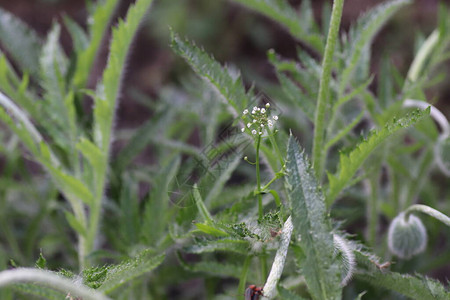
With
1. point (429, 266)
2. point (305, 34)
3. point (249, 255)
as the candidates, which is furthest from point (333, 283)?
point (429, 266)

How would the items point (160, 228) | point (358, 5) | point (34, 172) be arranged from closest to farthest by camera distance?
point (160, 228) → point (34, 172) → point (358, 5)

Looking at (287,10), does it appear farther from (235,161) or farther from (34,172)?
(34,172)

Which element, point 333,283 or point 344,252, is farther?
point 344,252

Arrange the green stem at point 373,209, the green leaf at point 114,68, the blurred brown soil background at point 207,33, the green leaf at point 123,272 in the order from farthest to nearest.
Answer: the blurred brown soil background at point 207,33, the green stem at point 373,209, the green leaf at point 114,68, the green leaf at point 123,272

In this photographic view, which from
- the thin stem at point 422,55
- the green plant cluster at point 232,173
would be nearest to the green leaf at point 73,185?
the green plant cluster at point 232,173

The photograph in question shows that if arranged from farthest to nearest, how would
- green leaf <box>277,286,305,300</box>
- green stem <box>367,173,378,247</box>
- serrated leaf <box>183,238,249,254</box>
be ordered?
1. green stem <box>367,173,378,247</box>
2. serrated leaf <box>183,238,249,254</box>
3. green leaf <box>277,286,305,300</box>

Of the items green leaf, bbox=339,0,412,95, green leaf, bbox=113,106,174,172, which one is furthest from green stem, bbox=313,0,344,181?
green leaf, bbox=113,106,174,172

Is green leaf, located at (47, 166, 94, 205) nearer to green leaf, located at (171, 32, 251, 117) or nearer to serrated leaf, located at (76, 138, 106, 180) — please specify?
serrated leaf, located at (76, 138, 106, 180)

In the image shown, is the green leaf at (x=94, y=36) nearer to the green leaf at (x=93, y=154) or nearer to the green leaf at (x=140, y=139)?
the green leaf at (x=140, y=139)
